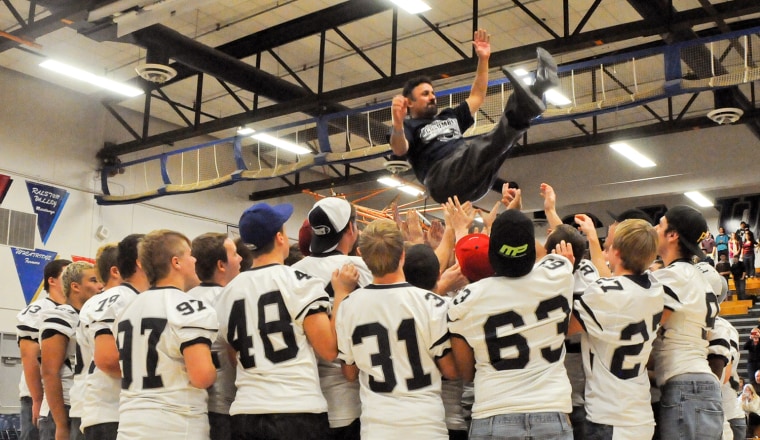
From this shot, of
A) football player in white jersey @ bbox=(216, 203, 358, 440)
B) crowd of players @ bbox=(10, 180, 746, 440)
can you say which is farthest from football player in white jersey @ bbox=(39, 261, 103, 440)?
football player in white jersey @ bbox=(216, 203, 358, 440)

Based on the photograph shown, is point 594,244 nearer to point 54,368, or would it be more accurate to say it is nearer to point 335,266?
point 335,266

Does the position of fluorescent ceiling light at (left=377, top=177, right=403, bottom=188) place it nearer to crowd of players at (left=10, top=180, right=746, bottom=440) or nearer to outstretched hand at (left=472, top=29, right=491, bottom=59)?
outstretched hand at (left=472, top=29, right=491, bottom=59)

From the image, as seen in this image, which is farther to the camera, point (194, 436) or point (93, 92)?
point (93, 92)

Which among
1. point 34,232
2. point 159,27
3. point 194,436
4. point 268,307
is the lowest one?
point 194,436

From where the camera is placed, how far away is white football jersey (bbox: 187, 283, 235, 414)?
4582 mm

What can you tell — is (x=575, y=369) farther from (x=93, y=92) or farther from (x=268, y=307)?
(x=93, y=92)

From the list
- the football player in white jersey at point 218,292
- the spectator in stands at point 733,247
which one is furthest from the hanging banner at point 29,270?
the spectator in stands at point 733,247

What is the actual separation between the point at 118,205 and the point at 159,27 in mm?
7394

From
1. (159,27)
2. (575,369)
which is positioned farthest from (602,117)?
(575,369)

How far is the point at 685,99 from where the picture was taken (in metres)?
19.0

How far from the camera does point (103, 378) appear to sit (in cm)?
486

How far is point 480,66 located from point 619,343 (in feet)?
9.07

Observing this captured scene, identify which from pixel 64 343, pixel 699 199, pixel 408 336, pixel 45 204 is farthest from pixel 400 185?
pixel 408 336

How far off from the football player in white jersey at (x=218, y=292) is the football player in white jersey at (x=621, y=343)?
81.8 inches
